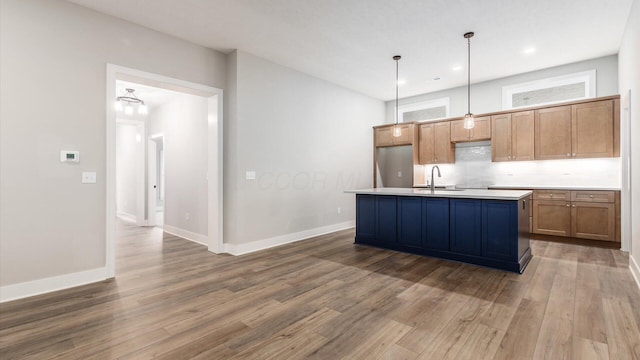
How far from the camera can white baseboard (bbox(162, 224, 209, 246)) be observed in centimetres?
520

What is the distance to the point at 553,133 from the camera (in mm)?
5184

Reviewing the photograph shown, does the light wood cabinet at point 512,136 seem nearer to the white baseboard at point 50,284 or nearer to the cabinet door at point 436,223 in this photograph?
the cabinet door at point 436,223

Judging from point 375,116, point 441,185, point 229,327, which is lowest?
point 229,327

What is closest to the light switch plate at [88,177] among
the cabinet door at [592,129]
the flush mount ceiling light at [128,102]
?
the flush mount ceiling light at [128,102]

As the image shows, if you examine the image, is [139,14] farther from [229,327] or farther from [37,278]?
[229,327]

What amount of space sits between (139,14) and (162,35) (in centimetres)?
46

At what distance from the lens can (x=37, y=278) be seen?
2.98 m

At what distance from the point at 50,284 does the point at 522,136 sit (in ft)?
23.9

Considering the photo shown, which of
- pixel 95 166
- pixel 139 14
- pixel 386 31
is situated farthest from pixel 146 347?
pixel 386 31

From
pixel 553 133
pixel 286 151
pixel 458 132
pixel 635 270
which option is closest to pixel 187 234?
pixel 286 151

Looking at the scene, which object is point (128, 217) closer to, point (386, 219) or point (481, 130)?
point (386, 219)

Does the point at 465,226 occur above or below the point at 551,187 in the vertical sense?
below

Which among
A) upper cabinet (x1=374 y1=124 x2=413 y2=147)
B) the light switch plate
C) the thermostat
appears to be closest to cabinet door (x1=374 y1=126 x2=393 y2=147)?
upper cabinet (x1=374 y1=124 x2=413 y2=147)

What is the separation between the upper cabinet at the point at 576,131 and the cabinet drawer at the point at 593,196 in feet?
2.04
